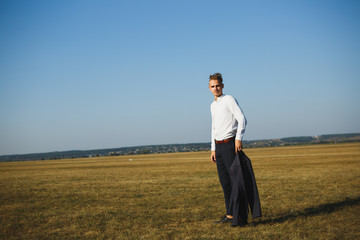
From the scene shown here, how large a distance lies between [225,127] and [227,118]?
188 mm

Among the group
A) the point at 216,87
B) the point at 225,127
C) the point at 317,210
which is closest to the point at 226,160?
the point at 225,127

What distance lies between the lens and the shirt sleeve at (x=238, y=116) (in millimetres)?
5102

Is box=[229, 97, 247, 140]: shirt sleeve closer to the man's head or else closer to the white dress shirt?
the white dress shirt

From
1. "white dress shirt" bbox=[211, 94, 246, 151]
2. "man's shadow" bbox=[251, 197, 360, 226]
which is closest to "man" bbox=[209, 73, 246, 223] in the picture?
"white dress shirt" bbox=[211, 94, 246, 151]

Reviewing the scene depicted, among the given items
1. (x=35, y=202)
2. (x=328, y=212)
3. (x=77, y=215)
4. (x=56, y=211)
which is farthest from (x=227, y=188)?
(x=35, y=202)

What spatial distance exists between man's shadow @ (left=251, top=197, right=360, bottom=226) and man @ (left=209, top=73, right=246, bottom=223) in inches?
37.5

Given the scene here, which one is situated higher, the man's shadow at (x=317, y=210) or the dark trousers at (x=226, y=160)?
the dark trousers at (x=226, y=160)

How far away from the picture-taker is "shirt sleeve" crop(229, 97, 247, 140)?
5102mm

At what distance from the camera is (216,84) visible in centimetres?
559

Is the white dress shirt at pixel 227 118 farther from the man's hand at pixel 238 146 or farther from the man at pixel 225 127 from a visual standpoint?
the man's hand at pixel 238 146

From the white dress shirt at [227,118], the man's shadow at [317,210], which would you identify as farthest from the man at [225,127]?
the man's shadow at [317,210]

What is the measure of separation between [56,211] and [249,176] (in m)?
5.73

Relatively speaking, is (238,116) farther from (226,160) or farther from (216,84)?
(226,160)

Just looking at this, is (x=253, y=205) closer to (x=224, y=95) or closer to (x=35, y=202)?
(x=224, y=95)
